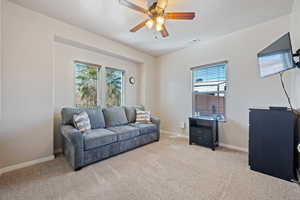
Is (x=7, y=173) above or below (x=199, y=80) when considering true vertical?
Answer: below

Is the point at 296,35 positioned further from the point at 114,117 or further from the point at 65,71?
the point at 65,71

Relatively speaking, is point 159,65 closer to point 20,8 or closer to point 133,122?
point 133,122

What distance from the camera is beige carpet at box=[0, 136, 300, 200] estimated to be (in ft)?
5.17

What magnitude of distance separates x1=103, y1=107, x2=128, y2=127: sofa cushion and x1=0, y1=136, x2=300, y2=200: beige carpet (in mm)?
917

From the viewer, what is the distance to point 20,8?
2223 mm

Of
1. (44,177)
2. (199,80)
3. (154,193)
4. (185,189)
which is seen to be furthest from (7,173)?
(199,80)

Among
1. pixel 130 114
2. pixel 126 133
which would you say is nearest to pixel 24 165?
pixel 126 133

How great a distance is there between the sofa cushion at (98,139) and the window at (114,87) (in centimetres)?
148

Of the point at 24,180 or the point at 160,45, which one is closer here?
the point at 24,180

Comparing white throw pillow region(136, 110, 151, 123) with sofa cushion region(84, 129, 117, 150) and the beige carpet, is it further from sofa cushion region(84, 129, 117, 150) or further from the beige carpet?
the beige carpet

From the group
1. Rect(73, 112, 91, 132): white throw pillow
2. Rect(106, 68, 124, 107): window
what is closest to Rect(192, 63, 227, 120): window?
Rect(106, 68, 124, 107): window

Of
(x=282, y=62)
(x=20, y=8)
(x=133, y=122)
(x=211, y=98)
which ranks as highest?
(x=20, y=8)

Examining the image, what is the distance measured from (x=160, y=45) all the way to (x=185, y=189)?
3461 millimetres

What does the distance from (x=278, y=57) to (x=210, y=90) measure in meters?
1.66
